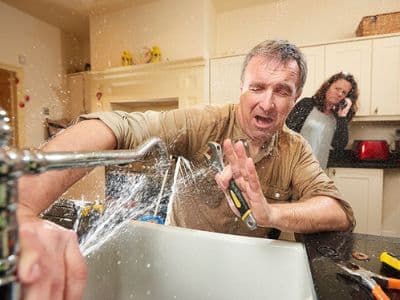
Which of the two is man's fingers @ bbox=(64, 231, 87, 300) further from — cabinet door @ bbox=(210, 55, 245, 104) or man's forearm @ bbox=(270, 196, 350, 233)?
cabinet door @ bbox=(210, 55, 245, 104)

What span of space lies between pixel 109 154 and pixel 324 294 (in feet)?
1.02

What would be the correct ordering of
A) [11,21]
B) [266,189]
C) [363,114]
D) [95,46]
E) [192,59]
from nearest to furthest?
1. [266,189]
2. [11,21]
3. [192,59]
4. [95,46]
5. [363,114]

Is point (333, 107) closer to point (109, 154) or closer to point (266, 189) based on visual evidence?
point (266, 189)

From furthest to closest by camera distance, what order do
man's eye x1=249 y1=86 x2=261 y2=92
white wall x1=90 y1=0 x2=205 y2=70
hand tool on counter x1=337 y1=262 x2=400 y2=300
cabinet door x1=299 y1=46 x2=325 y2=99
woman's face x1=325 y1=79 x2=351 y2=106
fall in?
cabinet door x1=299 y1=46 x2=325 y2=99 < woman's face x1=325 y1=79 x2=351 y2=106 < white wall x1=90 y1=0 x2=205 y2=70 < man's eye x1=249 y1=86 x2=261 y2=92 < hand tool on counter x1=337 y1=262 x2=400 y2=300

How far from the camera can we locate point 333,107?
136 cm

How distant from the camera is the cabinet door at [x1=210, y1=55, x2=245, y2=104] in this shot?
130cm

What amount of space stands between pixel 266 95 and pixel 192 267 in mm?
460

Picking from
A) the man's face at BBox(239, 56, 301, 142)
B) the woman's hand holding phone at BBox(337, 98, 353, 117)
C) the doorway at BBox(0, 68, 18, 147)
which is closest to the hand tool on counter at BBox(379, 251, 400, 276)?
the man's face at BBox(239, 56, 301, 142)

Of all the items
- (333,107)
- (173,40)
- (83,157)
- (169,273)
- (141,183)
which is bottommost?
(169,273)

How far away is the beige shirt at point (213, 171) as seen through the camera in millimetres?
649

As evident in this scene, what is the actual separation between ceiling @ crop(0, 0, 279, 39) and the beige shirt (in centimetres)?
91

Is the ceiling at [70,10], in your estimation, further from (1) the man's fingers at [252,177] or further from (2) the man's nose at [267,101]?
(1) the man's fingers at [252,177]

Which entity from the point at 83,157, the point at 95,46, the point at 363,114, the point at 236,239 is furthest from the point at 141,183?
the point at 363,114

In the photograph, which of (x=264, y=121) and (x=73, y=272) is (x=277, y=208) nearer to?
(x=264, y=121)
